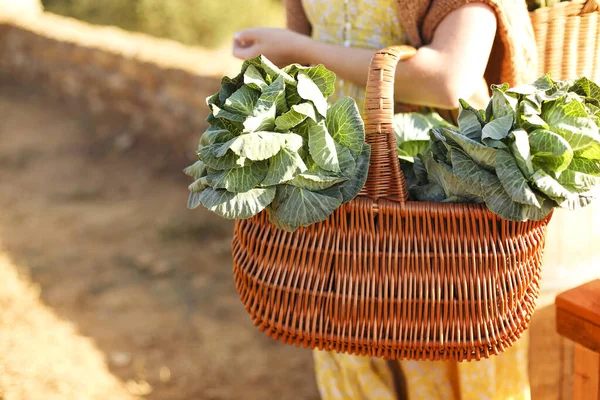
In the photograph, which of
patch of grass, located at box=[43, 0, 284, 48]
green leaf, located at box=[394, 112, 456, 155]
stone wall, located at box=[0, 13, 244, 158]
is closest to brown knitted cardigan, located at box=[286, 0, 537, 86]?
green leaf, located at box=[394, 112, 456, 155]

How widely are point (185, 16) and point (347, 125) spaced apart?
335 inches

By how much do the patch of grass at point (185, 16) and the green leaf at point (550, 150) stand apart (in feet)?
27.2

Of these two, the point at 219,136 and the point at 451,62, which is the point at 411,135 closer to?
the point at 451,62

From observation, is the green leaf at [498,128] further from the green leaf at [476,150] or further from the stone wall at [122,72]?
the stone wall at [122,72]

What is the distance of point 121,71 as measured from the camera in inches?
212

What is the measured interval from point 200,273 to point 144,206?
3.39 feet

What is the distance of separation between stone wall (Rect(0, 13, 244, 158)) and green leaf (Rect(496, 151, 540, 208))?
3412 mm

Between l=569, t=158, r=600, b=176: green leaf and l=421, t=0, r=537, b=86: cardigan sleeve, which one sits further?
l=421, t=0, r=537, b=86: cardigan sleeve

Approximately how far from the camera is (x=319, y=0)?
5.55 ft

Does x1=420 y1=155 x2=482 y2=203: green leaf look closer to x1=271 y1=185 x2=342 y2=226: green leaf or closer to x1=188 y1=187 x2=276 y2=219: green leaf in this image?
x1=271 y1=185 x2=342 y2=226: green leaf

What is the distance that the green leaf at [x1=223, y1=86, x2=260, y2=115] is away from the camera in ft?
3.98

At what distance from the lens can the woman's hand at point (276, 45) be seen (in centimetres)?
163

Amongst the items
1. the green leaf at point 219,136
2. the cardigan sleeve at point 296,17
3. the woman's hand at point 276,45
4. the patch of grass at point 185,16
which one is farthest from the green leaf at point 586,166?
the patch of grass at point 185,16

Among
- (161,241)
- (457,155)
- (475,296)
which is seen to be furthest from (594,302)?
(161,241)
